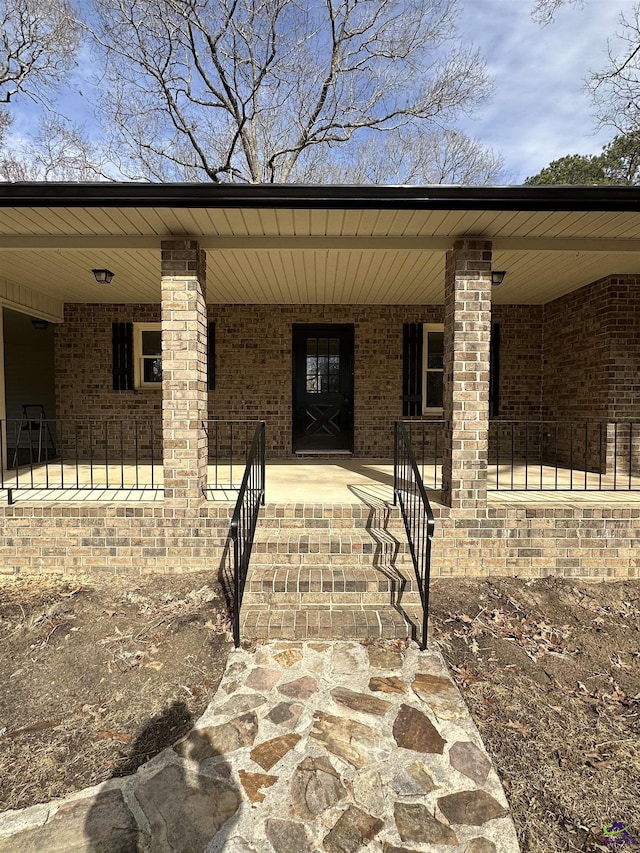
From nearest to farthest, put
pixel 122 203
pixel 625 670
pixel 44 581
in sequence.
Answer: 1. pixel 625 670
2. pixel 122 203
3. pixel 44 581

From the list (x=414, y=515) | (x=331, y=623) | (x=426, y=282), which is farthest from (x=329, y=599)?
(x=426, y=282)

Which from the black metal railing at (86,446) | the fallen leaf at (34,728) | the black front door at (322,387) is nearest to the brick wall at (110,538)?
the black metal railing at (86,446)

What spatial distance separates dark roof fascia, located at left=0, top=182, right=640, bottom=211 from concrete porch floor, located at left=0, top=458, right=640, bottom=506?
7.79 feet

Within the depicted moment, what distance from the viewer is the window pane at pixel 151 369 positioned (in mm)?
7316

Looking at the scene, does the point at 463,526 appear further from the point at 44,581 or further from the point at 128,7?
the point at 128,7

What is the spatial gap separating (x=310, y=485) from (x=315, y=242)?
248cm

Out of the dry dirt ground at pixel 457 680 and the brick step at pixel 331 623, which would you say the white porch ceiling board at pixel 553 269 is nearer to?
the dry dirt ground at pixel 457 680

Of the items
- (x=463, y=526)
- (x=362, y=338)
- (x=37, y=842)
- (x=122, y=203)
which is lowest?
(x=37, y=842)

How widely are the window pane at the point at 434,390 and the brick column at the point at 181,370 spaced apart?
4228 mm

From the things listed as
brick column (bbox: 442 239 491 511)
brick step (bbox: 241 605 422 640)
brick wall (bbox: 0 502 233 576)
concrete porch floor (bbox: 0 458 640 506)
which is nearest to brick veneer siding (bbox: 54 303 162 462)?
concrete porch floor (bbox: 0 458 640 506)

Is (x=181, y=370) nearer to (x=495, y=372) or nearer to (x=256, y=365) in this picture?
(x=256, y=365)

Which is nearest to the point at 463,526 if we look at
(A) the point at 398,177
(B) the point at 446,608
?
(B) the point at 446,608

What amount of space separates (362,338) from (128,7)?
9.43 m

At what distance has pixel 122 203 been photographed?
3.48 metres
